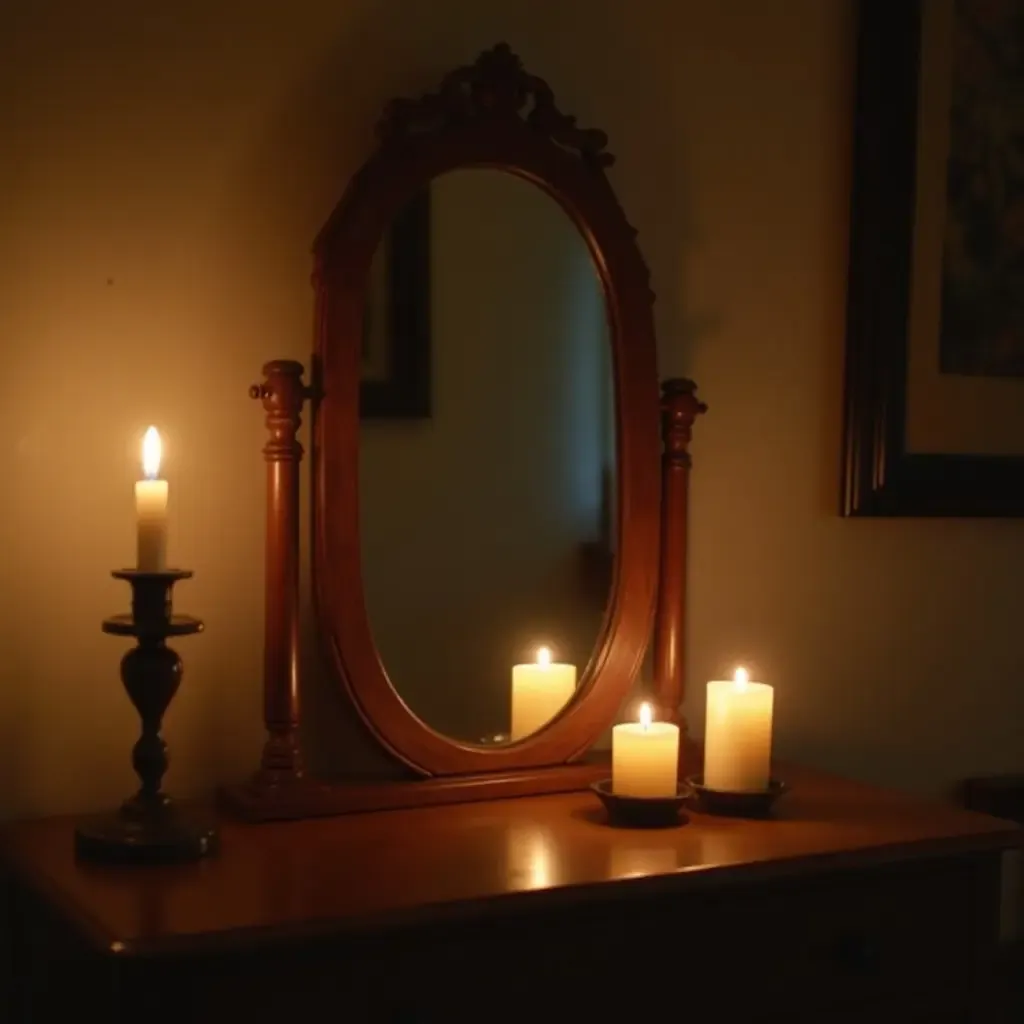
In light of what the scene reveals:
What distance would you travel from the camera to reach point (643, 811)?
1.37m

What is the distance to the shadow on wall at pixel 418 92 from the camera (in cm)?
145

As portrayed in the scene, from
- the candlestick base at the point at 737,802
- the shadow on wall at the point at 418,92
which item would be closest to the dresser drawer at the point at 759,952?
the candlestick base at the point at 737,802

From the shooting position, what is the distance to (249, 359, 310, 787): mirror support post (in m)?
1.35

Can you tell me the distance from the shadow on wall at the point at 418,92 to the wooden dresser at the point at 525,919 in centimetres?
28

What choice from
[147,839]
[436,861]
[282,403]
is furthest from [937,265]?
[147,839]

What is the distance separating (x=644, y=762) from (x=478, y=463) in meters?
0.32

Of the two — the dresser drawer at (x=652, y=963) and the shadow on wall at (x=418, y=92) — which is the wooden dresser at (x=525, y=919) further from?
the shadow on wall at (x=418, y=92)

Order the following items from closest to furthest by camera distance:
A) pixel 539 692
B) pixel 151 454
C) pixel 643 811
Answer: pixel 151 454 → pixel 643 811 → pixel 539 692

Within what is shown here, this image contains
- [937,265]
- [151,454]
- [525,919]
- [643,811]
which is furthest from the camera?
[937,265]

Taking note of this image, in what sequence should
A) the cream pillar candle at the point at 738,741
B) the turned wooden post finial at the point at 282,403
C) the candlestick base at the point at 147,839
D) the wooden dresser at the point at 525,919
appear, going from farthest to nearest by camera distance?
the cream pillar candle at the point at 738,741 < the turned wooden post finial at the point at 282,403 < the candlestick base at the point at 147,839 < the wooden dresser at the point at 525,919

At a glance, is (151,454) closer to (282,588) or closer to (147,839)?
(282,588)

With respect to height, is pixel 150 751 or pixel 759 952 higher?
pixel 150 751


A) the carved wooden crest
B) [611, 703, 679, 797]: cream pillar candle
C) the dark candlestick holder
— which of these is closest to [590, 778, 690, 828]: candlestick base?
[611, 703, 679, 797]: cream pillar candle

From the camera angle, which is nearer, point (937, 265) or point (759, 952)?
point (759, 952)
